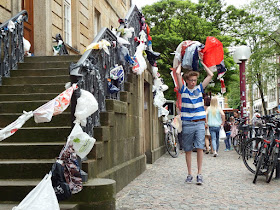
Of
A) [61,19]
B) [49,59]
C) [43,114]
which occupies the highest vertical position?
[61,19]

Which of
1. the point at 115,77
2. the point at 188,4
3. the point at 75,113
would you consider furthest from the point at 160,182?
the point at 188,4

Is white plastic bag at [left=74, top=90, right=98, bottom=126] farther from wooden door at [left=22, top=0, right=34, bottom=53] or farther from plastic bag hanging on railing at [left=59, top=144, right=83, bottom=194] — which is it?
wooden door at [left=22, top=0, right=34, bottom=53]

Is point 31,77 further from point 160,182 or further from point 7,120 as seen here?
point 160,182

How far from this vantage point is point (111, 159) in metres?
6.07

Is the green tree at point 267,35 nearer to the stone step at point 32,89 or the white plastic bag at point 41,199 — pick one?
the stone step at point 32,89

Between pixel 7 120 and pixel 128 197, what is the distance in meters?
2.24

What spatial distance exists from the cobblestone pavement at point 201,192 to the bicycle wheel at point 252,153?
7.8 inches

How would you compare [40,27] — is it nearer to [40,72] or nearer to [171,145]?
[40,72]

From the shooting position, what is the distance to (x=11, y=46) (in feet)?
26.7

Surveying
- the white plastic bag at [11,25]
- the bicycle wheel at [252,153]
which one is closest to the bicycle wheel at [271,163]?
the bicycle wheel at [252,153]

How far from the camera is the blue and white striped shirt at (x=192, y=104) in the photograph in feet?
22.8

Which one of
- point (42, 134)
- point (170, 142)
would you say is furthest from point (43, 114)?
point (170, 142)

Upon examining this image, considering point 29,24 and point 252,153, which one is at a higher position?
point 29,24

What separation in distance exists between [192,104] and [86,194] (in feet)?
10.4
